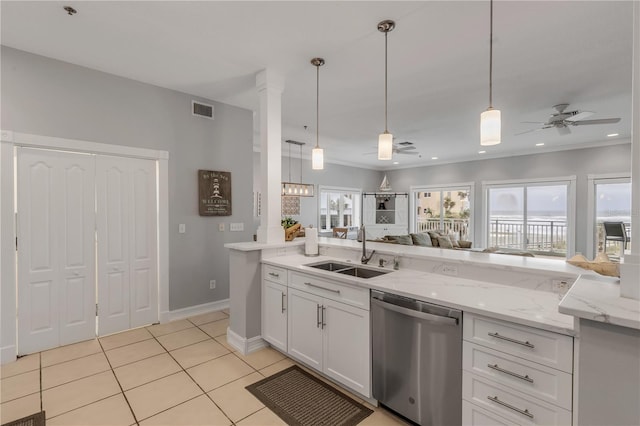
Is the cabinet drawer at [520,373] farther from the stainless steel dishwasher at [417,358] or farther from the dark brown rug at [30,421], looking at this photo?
the dark brown rug at [30,421]

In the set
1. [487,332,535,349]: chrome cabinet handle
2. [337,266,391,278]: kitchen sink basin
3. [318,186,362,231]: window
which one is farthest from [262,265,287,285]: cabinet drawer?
[318,186,362,231]: window

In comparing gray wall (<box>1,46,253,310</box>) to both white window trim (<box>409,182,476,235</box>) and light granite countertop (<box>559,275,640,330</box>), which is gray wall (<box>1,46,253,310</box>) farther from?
white window trim (<box>409,182,476,235</box>)

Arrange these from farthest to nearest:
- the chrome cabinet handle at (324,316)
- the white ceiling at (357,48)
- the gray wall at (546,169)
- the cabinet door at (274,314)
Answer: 1. the gray wall at (546,169)
2. the cabinet door at (274,314)
3. the chrome cabinet handle at (324,316)
4. the white ceiling at (357,48)

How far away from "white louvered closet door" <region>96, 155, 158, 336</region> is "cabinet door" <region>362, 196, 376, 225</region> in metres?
6.79

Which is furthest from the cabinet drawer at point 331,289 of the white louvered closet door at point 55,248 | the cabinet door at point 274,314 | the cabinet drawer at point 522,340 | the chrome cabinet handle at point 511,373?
the white louvered closet door at point 55,248

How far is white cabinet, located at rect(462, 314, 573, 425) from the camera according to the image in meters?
1.34

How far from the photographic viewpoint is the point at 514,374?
1.46 metres

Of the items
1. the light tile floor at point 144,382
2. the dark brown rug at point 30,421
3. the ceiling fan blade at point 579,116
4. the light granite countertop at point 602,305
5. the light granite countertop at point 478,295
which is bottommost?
the light tile floor at point 144,382

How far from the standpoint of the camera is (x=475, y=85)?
139 inches

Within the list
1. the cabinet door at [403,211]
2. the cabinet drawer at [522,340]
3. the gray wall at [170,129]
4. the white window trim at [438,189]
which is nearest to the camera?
the cabinet drawer at [522,340]

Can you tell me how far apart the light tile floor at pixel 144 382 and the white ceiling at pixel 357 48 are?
2.92 meters

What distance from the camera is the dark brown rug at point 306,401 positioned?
6.56ft

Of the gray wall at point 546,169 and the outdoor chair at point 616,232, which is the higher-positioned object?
the gray wall at point 546,169

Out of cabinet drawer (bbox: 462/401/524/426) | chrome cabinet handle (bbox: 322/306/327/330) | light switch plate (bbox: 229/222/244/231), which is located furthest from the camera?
light switch plate (bbox: 229/222/244/231)
